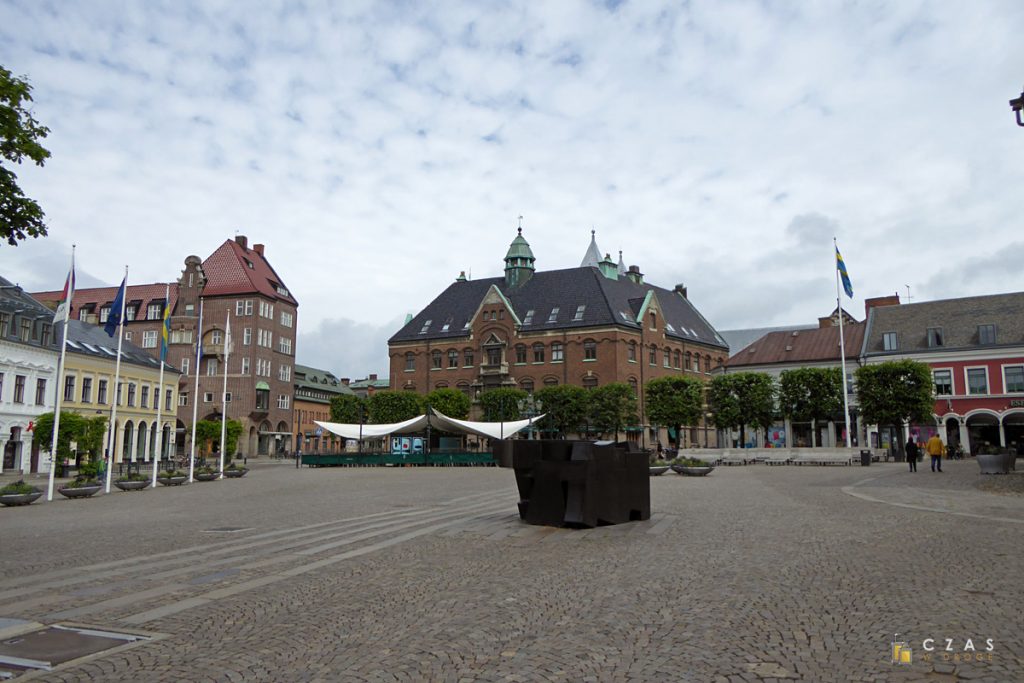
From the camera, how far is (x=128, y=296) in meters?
92.6

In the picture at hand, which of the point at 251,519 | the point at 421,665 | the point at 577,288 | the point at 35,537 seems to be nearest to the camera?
the point at 421,665

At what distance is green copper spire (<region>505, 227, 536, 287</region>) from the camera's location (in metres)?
89.2

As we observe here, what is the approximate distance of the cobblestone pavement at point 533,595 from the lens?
597 cm

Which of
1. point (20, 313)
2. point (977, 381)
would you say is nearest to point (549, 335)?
point (977, 381)

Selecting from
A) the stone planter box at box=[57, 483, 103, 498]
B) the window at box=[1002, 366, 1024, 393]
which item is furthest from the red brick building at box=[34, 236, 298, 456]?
the window at box=[1002, 366, 1024, 393]

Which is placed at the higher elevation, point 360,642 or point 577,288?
point 577,288

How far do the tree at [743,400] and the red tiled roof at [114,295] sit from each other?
203 feet

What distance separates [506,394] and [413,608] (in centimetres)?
6459

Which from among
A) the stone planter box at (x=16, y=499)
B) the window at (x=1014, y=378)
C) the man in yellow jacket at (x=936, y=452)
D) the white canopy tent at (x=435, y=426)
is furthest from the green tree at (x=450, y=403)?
the stone planter box at (x=16, y=499)

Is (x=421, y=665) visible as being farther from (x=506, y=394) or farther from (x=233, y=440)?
(x=506, y=394)

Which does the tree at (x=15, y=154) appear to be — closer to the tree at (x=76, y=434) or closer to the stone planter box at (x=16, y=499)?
the stone planter box at (x=16, y=499)

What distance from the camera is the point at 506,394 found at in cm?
7250

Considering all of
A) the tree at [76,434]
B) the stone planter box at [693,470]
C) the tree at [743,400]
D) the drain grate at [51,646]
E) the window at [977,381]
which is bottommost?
the drain grate at [51,646]

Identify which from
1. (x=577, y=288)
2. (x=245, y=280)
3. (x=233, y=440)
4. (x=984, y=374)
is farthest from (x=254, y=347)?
(x=984, y=374)
